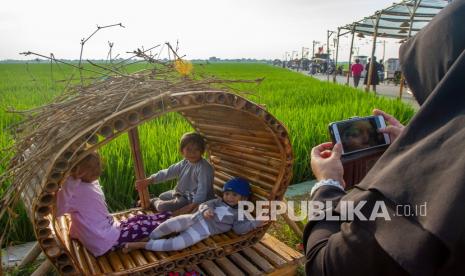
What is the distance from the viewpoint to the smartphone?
1565 millimetres

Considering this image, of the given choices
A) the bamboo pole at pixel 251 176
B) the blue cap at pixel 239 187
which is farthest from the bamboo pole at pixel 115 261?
the bamboo pole at pixel 251 176

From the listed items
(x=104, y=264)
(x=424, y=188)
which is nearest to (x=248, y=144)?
(x=104, y=264)

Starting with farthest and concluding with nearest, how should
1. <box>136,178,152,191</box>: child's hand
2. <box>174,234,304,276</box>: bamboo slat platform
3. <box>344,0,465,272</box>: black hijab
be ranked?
<box>136,178,152,191</box>: child's hand → <box>174,234,304,276</box>: bamboo slat platform → <box>344,0,465,272</box>: black hijab

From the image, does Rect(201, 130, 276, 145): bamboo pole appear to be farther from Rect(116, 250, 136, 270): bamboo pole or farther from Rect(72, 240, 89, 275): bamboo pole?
Rect(72, 240, 89, 275): bamboo pole

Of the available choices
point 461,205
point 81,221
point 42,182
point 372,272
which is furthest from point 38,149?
point 461,205

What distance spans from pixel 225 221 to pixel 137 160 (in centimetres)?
86

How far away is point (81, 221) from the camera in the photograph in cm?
Result: 218

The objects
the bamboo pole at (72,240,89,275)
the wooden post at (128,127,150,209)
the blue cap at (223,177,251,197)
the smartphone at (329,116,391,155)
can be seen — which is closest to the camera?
the smartphone at (329,116,391,155)

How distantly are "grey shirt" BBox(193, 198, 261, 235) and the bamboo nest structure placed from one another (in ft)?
0.15

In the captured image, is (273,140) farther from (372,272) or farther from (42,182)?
(372,272)

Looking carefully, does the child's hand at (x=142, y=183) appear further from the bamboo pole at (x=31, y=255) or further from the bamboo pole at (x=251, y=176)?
the bamboo pole at (x=31, y=255)

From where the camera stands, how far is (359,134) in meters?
1.63

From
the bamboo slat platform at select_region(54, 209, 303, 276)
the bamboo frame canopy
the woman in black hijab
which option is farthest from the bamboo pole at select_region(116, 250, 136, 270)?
the bamboo frame canopy

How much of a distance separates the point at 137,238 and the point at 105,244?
220 mm
